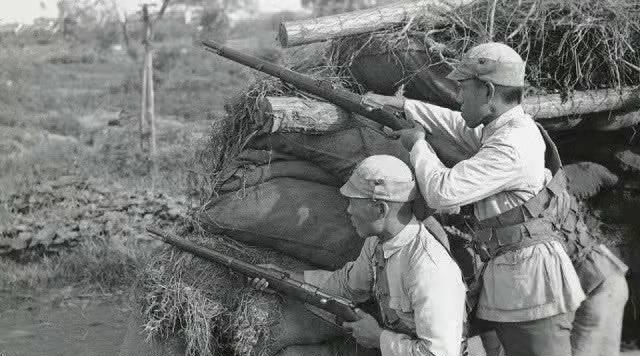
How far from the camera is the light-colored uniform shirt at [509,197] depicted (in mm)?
3447

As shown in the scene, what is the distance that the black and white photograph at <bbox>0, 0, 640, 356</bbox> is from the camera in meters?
3.48

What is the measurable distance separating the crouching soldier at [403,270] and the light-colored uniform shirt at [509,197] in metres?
0.17

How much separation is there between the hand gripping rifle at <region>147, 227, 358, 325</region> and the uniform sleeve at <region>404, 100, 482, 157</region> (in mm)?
1017

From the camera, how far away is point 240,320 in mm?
4145

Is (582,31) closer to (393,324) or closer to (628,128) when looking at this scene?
(628,128)

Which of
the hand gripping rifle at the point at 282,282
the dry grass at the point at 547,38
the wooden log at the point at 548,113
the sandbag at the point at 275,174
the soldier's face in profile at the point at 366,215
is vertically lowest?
the hand gripping rifle at the point at 282,282

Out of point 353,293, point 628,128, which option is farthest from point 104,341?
point 628,128

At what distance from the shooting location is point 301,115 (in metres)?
4.30

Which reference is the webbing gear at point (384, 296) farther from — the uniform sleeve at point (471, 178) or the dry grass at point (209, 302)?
the dry grass at point (209, 302)

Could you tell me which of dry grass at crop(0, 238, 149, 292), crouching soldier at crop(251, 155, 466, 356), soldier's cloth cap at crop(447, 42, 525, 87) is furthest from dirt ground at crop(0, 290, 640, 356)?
soldier's cloth cap at crop(447, 42, 525, 87)

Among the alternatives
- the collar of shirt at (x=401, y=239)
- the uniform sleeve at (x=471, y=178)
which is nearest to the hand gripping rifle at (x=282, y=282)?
the collar of shirt at (x=401, y=239)

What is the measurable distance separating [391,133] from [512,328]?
116 centimetres

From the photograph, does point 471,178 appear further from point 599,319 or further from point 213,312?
point 213,312

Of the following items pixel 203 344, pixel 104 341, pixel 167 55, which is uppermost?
pixel 203 344
